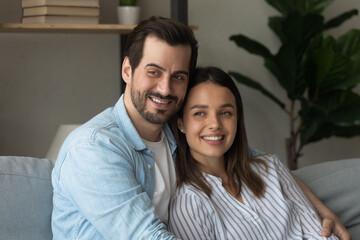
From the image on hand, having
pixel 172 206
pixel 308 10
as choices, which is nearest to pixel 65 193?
pixel 172 206

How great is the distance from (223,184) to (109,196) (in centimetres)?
54

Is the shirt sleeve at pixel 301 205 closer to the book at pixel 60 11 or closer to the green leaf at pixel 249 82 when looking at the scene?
the book at pixel 60 11

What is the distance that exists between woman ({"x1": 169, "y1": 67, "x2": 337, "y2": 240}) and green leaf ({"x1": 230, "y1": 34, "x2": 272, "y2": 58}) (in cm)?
176

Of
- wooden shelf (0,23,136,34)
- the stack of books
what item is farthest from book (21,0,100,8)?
wooden shelf (0,23,136,34)

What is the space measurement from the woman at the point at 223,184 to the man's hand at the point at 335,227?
3cm

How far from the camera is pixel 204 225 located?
5.69 feet

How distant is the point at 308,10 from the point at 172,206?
2.36 meters

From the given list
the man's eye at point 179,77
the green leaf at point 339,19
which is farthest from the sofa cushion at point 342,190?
the green leaf at point 339,19

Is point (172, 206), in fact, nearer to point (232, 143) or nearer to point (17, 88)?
point (232, 143)

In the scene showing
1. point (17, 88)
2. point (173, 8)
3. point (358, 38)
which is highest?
point (173, 8)

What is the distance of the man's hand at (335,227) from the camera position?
1947 millimetres

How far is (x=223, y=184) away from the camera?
195 centimetres

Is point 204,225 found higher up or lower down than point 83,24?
lower down

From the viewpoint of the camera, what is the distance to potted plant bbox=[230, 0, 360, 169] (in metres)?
3.60
